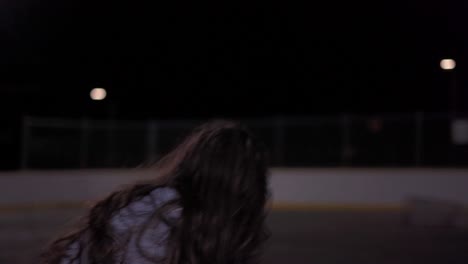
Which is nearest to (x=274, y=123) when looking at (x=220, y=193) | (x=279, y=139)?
(x=279, y=139)

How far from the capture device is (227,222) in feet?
5.52

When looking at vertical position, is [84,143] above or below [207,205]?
above

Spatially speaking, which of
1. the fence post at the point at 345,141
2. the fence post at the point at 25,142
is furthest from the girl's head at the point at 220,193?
the fence post at the point at 345,141

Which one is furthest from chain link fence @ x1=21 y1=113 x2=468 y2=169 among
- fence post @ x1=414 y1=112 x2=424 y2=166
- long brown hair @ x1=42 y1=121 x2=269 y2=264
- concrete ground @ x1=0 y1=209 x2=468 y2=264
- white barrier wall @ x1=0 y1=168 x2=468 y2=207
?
long brown hair @ x1=42 y1=121 x2=269 y2=264

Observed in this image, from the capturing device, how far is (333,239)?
428 inches

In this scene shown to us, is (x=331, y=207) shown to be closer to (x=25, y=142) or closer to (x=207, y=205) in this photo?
(x=25, y=142)

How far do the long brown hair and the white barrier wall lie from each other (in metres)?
13.9

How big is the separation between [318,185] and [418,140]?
284 centimetres

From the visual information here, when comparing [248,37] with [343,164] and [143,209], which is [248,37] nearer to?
[343,164]

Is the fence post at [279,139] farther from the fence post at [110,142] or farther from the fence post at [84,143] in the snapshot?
the fence post at [84,143]

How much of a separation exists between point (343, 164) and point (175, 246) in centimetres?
1636

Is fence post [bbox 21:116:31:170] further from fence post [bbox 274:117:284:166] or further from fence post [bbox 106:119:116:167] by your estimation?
fence post [bbox 274:117:284:166]

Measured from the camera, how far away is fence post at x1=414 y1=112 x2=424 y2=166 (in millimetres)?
17469

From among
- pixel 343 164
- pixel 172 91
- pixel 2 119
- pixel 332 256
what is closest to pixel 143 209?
pixel 332 256
